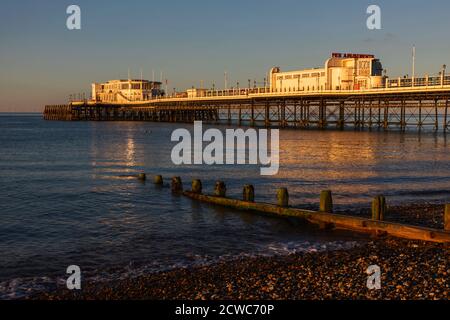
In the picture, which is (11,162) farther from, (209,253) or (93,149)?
(209,253)

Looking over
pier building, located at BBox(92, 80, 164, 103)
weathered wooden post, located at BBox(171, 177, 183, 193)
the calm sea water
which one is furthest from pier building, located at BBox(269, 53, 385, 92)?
pier building, located at BBox(92, 80, 164, 103)

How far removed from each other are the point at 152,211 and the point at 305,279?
11256 mm

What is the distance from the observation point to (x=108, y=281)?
12750mm

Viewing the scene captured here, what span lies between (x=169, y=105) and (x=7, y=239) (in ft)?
382

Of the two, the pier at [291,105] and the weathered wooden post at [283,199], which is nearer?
the weathered wooden post at [283,199]

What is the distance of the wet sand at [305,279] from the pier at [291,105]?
49.3m

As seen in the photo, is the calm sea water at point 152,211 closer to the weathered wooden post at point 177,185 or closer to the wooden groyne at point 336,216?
the wooden groyne at point 336,216

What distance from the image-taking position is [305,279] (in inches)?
456

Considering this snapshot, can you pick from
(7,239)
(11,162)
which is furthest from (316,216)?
(11,162)

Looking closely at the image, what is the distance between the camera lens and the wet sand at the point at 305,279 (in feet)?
34.7

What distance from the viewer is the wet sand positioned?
10.6 meters

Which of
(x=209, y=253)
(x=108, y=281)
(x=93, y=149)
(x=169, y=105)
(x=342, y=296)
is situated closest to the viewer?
(x=342, y=296)

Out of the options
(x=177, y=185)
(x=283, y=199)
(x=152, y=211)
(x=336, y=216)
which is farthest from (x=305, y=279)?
(x=177, y=185)

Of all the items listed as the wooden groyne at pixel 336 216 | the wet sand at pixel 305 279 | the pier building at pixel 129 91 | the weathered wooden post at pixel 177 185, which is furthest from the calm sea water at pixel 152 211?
the pier building at pixel 129 91
